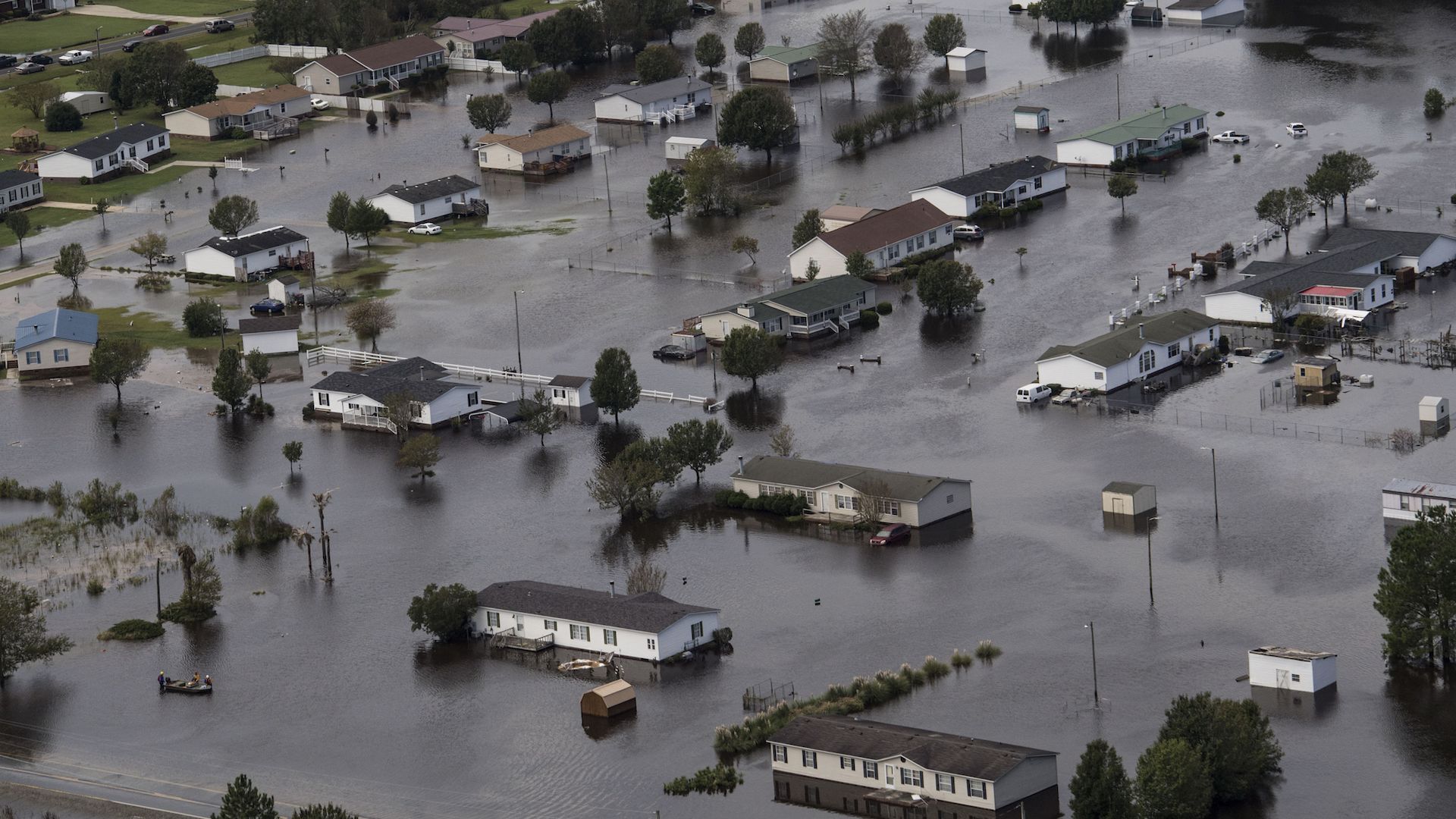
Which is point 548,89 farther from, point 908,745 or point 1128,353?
point 908,745

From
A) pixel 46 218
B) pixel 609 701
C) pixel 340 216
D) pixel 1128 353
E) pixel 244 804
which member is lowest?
pixel 609 701

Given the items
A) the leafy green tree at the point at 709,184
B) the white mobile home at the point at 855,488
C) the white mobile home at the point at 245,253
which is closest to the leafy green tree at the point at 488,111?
the leafy green tree at the point at 709,184

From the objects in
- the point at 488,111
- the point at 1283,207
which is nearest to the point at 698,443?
the point at 1283,207

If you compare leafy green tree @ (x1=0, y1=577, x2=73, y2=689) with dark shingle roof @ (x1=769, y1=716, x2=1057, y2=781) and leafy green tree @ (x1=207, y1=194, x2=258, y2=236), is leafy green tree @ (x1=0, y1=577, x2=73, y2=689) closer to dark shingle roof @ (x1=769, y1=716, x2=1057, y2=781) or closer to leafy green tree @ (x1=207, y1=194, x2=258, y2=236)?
dark shingle roof @ (x1=769, y1=716, x2=1057, y2=781)

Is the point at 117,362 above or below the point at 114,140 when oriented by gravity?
below

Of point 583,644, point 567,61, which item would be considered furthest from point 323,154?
point 583,644

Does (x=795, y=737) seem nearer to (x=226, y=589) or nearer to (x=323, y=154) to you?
(x=226, y=589)
